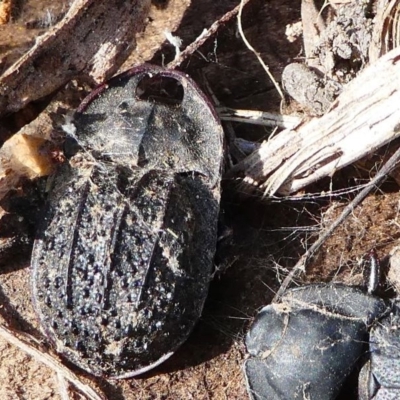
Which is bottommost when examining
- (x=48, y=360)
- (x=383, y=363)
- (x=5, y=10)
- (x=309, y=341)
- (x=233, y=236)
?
(x=383, y=363)

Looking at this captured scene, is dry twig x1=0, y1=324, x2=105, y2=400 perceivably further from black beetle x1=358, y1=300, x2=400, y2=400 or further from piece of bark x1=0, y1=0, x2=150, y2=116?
black beetle x1=358, y1=300, x2=400, y2=400

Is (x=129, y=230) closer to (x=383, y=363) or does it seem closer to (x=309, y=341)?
(x=309, y=341)

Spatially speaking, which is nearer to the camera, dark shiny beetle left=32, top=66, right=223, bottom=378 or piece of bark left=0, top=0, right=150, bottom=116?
dark shiny beetle left=32, top=66, right=223, bottom=378

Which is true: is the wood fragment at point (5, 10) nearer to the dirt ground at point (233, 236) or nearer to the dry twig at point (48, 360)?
the dirt ground at point (233, 236)

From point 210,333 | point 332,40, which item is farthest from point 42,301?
point 332,40

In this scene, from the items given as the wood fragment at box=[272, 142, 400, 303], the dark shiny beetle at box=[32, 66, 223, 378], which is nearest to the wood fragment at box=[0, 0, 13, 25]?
the dark shiny beetle at box=[32, 66, 223, 378]

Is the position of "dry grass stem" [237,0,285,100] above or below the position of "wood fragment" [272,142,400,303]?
above

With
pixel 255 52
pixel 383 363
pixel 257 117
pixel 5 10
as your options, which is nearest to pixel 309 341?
pixel 383 363
